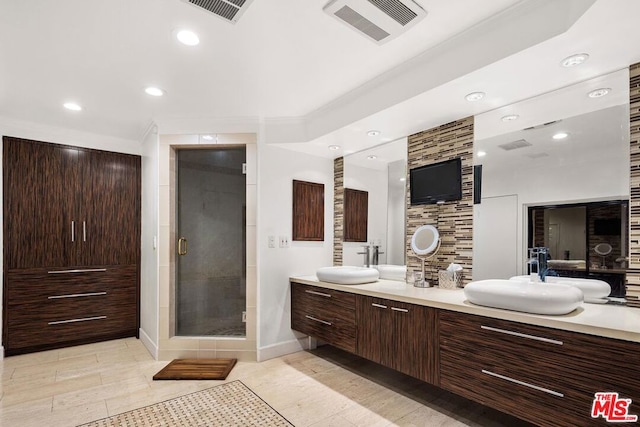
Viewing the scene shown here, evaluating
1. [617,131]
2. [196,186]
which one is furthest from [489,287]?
[196,186]

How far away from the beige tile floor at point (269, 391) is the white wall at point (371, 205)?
1.02 m

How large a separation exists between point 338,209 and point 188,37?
232 cm

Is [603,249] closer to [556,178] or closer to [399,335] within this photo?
[556,178]

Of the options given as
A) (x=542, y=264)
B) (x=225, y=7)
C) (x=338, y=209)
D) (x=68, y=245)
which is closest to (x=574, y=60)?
(x=542, y=264)

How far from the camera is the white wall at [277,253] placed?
3350 mm

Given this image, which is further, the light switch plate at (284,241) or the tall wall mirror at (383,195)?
the light switch plate at (284,241)

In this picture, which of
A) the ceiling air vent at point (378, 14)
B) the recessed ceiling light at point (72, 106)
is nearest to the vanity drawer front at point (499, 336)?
the ceiling air vent at point (378, 14)

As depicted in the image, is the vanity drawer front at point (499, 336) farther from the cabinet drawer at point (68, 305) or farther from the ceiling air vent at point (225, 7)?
the cabinet drawer at point (68, 305)

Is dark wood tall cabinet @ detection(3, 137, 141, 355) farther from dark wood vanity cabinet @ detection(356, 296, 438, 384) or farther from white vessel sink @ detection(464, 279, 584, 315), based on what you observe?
white vessel sink @ detection(464, 279, 584, 315)

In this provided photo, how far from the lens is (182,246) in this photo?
11.5 ft

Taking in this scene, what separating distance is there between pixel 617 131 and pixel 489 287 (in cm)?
115

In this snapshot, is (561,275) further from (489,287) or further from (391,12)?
(391,12)

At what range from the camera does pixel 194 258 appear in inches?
140

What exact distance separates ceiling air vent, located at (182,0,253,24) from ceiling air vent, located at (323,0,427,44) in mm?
419
